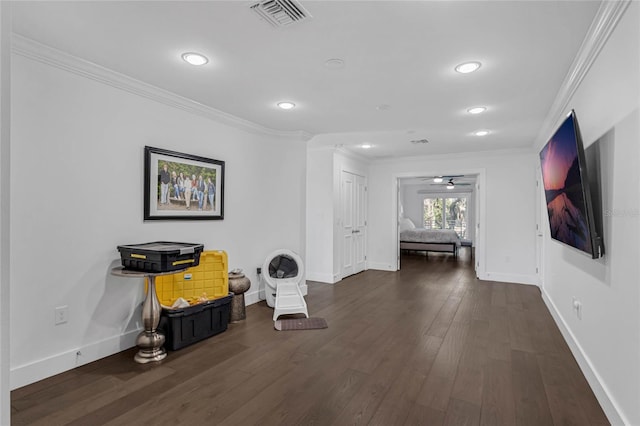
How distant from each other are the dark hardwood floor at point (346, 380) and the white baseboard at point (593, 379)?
5 cm

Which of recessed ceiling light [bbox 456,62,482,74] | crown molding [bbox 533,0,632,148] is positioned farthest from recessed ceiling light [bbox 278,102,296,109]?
crown molding [bbox 533,0,632,148]

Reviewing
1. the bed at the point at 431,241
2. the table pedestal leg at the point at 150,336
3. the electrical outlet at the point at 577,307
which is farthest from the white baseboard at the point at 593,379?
the bed at the point at 431,241

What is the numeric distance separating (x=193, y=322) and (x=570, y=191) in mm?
3234

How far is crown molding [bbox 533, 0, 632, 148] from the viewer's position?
5.93 ft

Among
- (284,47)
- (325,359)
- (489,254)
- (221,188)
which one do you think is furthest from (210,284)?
(489,254)

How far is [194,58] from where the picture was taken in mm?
2523

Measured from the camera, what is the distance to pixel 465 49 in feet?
7.73

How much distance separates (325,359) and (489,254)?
4533mm

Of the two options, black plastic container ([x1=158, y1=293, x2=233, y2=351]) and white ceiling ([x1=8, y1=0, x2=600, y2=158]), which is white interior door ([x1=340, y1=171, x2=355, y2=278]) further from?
black plastic container ([x1=158, y1=293, x2=233, y2=351])

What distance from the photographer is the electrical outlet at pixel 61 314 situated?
2539 mm

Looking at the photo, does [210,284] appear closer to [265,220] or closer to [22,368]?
[265,220]

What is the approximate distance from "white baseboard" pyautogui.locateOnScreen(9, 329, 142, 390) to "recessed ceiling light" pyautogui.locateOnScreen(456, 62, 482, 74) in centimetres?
356

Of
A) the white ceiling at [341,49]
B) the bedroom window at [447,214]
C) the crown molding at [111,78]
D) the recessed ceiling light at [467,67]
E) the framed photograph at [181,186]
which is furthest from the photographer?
the bedroom window at [447,214]

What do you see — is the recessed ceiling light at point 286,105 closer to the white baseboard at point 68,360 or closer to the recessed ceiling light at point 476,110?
the recessed ceiling light at point 476,110
